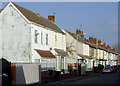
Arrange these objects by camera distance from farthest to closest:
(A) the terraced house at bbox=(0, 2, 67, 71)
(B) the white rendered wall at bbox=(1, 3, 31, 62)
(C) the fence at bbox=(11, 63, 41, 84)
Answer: (B) the white rendered wall at bbox=(1, 3, 31, 62) < (A) the terraced house at bbox=(0, 2, 67, 71) < (C) the fence at bbox=(11, 63, 41, 84)

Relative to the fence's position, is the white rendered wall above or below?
above

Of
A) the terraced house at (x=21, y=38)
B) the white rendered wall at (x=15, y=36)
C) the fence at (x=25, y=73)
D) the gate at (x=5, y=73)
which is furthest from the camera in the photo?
the white rendered wall at (x=15, y=36)

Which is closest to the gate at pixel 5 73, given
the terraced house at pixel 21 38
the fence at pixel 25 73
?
the fence at pixel 25 73

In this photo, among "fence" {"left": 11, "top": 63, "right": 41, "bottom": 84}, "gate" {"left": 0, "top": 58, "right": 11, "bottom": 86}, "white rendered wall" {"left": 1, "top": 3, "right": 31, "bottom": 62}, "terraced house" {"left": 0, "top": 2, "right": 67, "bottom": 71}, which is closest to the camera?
"gate" {"left": 0, "top": 58, "right": 11, "bottom": 86}

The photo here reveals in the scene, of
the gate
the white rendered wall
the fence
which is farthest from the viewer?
the white rendered wall

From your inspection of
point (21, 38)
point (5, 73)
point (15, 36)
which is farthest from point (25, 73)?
point (15, 36)

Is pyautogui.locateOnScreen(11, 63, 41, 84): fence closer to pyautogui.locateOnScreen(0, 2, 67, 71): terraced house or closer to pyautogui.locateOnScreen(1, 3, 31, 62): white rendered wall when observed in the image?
pyautogui.locateOnScreen(0, 2, 67, 71): terraced house

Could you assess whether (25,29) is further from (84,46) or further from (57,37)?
(84,46)

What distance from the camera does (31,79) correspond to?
25062 millimetres

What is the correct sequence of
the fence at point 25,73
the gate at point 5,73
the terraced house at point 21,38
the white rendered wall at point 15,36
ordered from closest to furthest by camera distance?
the gate at point 5,73, the fence at point 25,73, the terraced house at point 21,38, the white rendered wall at point 15,36

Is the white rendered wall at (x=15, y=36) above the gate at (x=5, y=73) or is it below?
above

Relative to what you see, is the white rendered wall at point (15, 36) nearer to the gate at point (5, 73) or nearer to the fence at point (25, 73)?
the fence at point (25, 73)

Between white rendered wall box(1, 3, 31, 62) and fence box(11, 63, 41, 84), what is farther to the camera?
Result: white rendered wall box(1, 3, 31, 62)

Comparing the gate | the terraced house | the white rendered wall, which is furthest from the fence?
the white rendered wall
